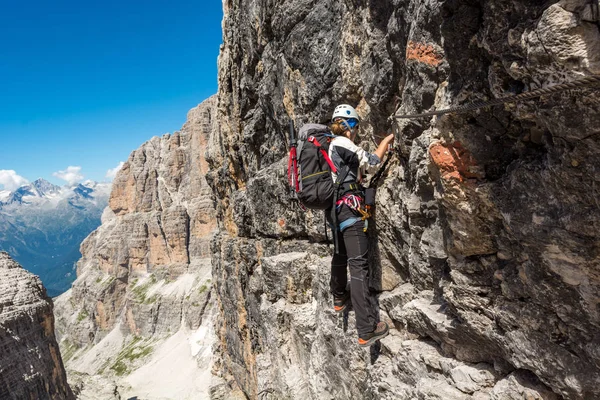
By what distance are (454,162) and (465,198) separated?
1.72ft

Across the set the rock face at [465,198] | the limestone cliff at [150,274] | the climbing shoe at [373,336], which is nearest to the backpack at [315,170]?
the rock face at [465,198]

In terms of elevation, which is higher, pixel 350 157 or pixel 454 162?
pixel 350 157

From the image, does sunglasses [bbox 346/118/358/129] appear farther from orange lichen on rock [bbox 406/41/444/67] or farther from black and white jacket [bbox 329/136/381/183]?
orange lichen on rock [bbox 406/41/444/67]

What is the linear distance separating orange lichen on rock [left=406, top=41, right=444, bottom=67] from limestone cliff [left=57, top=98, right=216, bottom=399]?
219 feet

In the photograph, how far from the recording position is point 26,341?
22.8 meters

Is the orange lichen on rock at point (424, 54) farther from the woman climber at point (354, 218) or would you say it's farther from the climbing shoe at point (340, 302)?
the climbing shoe at point (340, 302)

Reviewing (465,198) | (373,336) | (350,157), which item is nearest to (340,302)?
(373,336)

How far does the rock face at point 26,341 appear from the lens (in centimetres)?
2160

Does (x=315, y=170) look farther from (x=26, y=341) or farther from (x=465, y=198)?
(x=26, y=341)

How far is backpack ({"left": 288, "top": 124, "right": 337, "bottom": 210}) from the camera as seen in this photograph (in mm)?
7621

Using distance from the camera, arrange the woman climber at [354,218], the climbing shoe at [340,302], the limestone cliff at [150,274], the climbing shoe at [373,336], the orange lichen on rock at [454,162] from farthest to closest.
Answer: the limestone cliff at [150,274], the climbing shoe at [340,302], the climbing shoe at [373,336], the woman climber at [354,218], the orange lichen on rock at [454,162]

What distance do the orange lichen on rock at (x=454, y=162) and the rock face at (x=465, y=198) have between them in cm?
2

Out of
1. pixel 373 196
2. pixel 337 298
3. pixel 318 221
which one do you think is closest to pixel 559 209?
pixel 373 196

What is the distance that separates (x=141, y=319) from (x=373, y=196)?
90.7 metres
